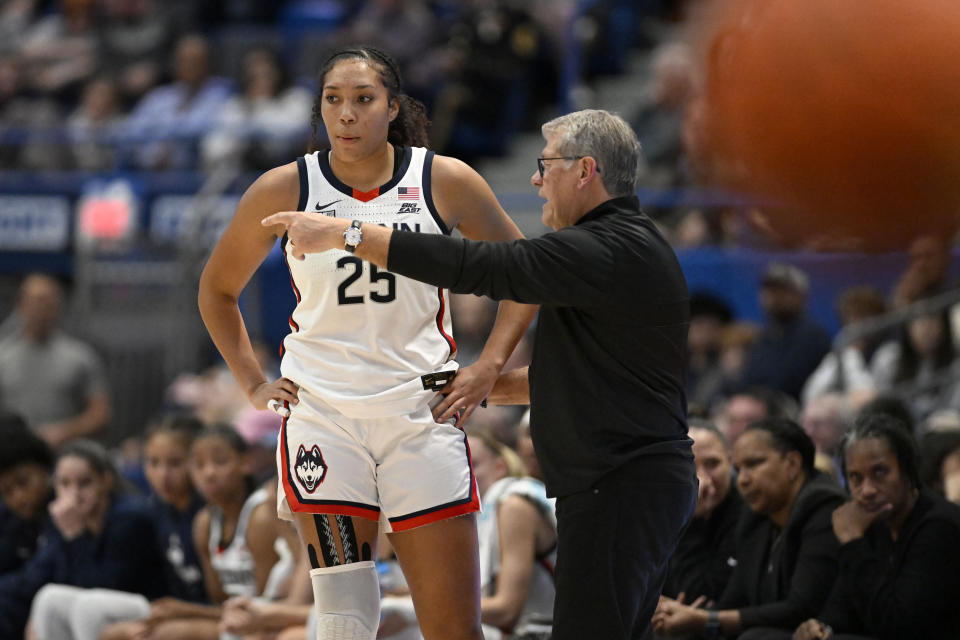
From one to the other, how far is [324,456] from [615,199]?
1112mm

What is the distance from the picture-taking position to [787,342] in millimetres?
8844

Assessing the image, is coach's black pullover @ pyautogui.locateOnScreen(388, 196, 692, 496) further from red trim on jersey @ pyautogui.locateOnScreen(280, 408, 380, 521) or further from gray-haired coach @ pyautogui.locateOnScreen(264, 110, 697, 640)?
red trim on jersey @ pyautogui.locateOnScreen(280, 408, 380, 521)

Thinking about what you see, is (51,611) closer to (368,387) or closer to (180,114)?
(368,387)

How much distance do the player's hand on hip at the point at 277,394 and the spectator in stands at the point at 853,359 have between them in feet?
15.5

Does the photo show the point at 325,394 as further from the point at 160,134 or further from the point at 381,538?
the point at 160,134

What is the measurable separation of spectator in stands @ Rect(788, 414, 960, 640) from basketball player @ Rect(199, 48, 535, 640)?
5.23ft

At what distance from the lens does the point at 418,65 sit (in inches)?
506

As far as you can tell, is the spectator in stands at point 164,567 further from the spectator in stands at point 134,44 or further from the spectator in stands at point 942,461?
the spectator in stands at point 134,44

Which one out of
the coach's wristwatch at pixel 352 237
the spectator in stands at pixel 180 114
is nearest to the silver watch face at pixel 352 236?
the coach's wristwatch at pixel 352 237

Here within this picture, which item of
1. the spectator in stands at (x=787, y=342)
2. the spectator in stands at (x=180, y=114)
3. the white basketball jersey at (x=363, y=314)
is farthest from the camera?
the spectator in stands at (x=180, y=114)

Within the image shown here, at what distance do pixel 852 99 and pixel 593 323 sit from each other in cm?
91

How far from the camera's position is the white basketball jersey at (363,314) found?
13.4 feet

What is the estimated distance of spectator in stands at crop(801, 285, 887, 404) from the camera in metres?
8.58

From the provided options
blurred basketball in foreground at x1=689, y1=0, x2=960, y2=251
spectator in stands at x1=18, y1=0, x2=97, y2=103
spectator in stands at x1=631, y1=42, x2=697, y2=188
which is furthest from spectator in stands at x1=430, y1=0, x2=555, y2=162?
blurred basketball in foreground at x1=689, y1=0, x2=960, y2=251
